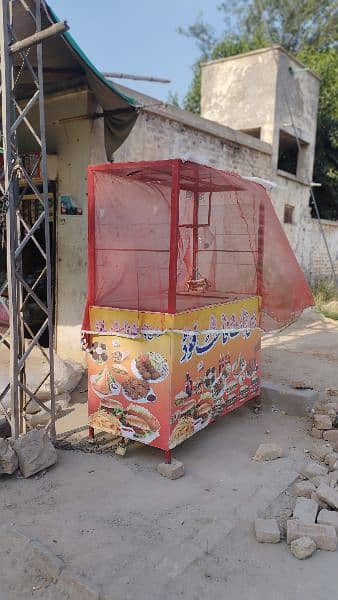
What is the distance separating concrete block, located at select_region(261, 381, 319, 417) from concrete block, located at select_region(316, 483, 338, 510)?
1717 mm

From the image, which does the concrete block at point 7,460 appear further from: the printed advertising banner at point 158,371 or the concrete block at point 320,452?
Result: the concrete block at point 320,452

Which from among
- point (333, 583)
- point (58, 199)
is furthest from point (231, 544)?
point (58, 199)

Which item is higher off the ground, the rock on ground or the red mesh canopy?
the red mesh canopy

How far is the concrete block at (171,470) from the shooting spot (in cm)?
364

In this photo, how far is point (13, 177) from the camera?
12.0 feet

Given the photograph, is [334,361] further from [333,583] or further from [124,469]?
[333,583]

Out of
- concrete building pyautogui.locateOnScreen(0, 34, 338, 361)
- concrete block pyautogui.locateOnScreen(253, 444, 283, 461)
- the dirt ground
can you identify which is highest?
concrete building pyautogui.locateOnScreen(0, 34, 338, 361)

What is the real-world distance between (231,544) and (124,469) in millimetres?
1162

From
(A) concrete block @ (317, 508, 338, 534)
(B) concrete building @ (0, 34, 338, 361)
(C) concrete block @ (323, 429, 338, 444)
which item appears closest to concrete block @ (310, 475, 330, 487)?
(A) concrete block @ (317, 508, 338, 534)

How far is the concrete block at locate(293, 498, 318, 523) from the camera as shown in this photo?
299cm

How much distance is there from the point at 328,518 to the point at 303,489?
1.27ft

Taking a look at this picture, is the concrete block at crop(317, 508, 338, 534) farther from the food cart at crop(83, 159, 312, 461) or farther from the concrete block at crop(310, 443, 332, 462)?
the food cart at crop(83, 159, 312, 461)

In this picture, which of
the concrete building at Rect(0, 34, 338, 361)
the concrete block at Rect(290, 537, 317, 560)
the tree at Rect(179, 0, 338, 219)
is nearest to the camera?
the concrete block at Rect(290, 537, 317, 560)

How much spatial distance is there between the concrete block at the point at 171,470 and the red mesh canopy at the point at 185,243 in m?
1.22
